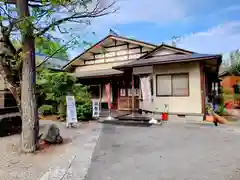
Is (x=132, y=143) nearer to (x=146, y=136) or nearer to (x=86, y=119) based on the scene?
(x=146, y=136)

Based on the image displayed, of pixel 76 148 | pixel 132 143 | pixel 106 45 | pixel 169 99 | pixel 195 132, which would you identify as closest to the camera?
pixel 76 148

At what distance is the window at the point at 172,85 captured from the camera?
34.7 ft

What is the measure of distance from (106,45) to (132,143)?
10819mm

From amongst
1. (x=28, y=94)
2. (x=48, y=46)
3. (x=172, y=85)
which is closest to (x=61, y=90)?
(x=48, y=46)

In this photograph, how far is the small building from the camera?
1020cm

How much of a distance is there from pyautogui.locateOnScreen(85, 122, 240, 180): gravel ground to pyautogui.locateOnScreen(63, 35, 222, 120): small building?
2.90 metres

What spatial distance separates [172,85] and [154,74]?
1.18 m

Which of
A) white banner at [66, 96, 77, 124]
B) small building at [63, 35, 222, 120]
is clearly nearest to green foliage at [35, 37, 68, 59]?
white banner at [66, 96, 77, 124]

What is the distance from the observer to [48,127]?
657 cm

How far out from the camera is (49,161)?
191 inches

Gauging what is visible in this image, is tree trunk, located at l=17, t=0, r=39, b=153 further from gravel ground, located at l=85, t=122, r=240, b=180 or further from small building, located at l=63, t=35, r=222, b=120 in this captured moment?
small building, located at l=63, t=35, r=222, b=120

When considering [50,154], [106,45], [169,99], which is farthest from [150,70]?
[50,154]

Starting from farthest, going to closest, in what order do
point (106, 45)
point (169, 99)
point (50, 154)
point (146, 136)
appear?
point (106, 45) → point (169, 99) → point (146, 136) → point (50, 154)

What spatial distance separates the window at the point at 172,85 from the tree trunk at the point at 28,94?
715 cm
